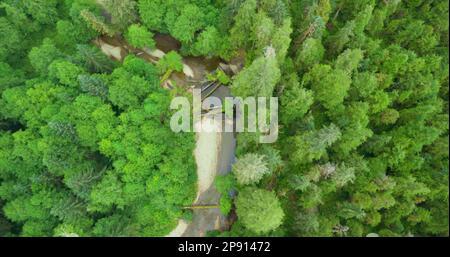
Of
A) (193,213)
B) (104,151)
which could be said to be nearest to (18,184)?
(104,151)

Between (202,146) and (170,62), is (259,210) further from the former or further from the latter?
(170,62)

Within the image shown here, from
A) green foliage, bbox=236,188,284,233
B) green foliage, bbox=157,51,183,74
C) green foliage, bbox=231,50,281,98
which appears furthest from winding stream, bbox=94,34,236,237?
green foliage, bbox=231,50,281,98

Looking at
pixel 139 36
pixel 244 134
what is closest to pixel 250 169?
pixel 244 134

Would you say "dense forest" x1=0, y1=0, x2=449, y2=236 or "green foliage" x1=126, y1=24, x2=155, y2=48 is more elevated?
"green foliage" x1=126, y1=24, x2=155, y2=48

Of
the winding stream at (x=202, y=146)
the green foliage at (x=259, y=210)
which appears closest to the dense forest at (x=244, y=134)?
the green foliage at (x=259, y=210)

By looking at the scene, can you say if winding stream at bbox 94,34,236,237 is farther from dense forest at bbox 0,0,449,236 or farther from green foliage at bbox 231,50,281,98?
green foliage at bbox 231,50,281,98

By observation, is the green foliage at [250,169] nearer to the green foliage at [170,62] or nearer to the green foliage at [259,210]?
the green foliage at [259,210]

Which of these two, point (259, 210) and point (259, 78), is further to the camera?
point (259, 78)

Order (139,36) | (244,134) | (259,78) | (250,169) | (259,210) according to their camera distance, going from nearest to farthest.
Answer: (259,210)
(250,169)
(259,78)
(244,134)
(139,36)

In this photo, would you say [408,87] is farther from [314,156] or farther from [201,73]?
[201,73]
